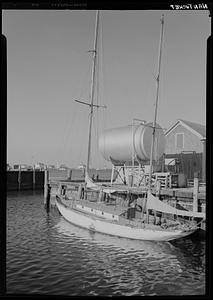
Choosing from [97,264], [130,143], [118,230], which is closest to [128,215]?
[118,230]

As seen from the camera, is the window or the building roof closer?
the building roof

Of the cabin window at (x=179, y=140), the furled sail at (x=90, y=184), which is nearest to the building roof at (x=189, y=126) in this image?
the cabin window at (x=179, y=140)

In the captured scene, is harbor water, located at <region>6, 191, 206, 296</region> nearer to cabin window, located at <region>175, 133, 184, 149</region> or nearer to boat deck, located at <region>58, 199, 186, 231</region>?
boat deck, located at <region>58, 199, 186, 231</region>

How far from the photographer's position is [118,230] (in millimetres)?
5113

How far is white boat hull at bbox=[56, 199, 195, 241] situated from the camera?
4.58m

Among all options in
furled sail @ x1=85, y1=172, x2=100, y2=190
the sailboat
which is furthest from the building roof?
furled sail @ x1=85, y1=172, x2=100, y2=190

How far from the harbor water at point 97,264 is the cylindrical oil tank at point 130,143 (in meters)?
2.69

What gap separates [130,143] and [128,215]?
254 centimetres

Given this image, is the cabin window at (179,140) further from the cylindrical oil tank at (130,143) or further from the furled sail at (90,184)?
the furled sail at (90,184)

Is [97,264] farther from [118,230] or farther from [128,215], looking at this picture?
[128,215]

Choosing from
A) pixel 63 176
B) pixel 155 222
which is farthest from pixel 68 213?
pixel 63 176
